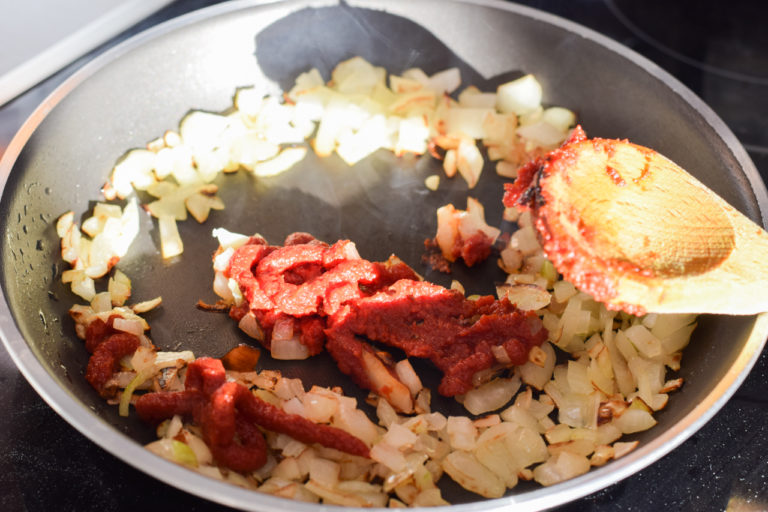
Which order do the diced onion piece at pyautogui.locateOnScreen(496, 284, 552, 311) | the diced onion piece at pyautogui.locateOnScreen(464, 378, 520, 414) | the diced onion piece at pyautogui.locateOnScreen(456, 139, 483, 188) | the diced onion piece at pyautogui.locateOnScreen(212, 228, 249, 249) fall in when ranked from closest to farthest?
1. the diced onion piece at pyautogui.locateOnScreen(464, 378, 520, 414)
2. the diced onion piece at pyautogui.locateOnScreen(496, 284, 552, 311)
3. the diced onion piece at pyautogui.locateOnScreen(212, 228, 249, 249)
4. the diced onion piece at pyautogui.locateOnScreen(456, 139, 483, 188)

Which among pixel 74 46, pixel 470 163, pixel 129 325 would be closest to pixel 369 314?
pixel 129 325

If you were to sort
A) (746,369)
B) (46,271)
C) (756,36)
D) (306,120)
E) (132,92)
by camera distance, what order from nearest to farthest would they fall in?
1. (746,369)
2. (46,271)
3. (132,92)
4. (306,120)
5. (756,36)

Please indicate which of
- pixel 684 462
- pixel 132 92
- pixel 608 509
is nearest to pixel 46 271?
pixel 132 92

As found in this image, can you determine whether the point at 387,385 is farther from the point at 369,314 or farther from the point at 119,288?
the point at 119,288

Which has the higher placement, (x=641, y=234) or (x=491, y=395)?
(x=641, y=234)

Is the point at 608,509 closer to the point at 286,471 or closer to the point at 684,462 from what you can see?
the point at 684,462

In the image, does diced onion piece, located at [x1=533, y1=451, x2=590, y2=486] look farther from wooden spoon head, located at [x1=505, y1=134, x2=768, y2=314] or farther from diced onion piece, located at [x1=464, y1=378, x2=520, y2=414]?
wooden spoon head, located at [x1=505, y1=134, x2=768, y2=314]

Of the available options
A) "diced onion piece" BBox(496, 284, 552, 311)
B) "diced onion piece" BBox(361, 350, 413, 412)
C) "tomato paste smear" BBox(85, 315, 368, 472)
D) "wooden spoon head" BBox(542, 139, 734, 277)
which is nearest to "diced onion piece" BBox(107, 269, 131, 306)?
"tomato paste smear" BBox(85, 315, 368, 472)
